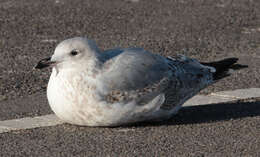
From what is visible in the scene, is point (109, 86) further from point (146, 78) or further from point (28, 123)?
point (28, 123)

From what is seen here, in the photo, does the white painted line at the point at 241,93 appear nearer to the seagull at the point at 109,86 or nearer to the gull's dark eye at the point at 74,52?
the seagull at the point at 109,86

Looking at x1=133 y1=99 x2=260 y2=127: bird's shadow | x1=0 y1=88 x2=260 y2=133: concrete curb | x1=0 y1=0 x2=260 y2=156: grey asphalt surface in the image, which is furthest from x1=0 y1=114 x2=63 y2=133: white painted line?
x1=133 y1=99 x2=260 y2=127: bird's shadow

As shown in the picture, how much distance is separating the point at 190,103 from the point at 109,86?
1.49m

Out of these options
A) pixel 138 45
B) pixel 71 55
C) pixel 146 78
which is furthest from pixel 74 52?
pixel 138 45

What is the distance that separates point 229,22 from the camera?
460 inches

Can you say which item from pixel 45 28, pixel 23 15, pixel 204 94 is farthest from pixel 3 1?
pixel 204 94

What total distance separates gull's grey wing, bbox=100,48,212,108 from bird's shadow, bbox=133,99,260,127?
0.21 m

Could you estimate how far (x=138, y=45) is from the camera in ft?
32.2

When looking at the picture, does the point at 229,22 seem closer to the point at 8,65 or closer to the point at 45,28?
the point at 45,28

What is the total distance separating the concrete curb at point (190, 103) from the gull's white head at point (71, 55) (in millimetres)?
585

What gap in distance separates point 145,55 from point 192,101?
120cm

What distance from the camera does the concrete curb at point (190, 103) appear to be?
5.97 m

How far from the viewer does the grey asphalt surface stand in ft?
17.5

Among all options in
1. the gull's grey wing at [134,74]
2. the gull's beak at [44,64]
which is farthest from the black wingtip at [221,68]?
the gull's beak at [44,64]
